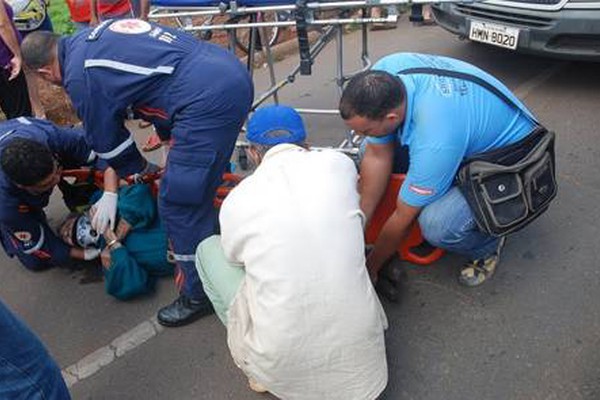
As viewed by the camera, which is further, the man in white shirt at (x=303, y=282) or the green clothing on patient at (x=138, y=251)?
the green clothing on patient at (x=138, y=251)

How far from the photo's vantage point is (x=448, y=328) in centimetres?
241

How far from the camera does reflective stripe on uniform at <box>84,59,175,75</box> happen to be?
2210 millimetres

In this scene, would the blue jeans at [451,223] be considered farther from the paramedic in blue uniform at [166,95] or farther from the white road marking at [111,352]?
the white road marking at [111,352]

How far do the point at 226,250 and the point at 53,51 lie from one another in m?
1.17

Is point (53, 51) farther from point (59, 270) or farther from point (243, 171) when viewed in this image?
point (243, 171)

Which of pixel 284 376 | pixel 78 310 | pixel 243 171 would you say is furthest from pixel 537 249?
pixel 78 310

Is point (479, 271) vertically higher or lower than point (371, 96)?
lower

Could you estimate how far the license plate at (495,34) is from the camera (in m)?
4.03

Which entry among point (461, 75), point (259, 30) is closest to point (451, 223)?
point (461, 75)

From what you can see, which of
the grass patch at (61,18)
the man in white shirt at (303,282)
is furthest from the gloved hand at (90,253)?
the grass patch at (61,18)

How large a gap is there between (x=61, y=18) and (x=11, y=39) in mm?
2807

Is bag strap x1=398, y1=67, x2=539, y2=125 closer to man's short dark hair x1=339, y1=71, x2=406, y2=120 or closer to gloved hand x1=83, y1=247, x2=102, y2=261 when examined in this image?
man's short dark hair x1=339, y1=71, x2=406, y2=120

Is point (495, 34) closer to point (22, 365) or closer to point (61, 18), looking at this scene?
point (22, 365)

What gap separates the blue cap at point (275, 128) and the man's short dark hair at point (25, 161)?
2.95ft
